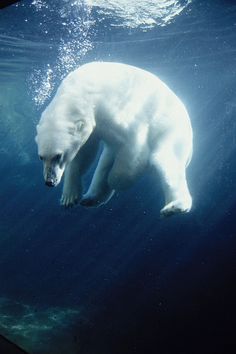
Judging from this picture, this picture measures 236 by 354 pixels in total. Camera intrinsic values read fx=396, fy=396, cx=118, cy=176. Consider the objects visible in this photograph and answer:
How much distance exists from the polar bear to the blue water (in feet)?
16.4

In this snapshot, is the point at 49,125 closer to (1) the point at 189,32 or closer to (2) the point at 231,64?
(1) the point at 189,32

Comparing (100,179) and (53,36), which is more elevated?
(53,36)

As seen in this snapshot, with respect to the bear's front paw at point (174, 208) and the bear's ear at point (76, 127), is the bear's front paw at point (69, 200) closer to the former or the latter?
the bear's ear at point (76, 127)

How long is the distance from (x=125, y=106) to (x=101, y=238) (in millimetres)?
13317

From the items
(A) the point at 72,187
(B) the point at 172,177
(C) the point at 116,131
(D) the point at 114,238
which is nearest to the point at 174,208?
(B) the point at 172,177

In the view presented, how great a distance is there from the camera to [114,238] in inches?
800

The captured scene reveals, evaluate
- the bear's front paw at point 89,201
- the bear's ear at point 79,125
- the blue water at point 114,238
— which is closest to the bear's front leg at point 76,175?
the bear's front paw at point 89,201

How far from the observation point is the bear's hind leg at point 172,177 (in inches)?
130

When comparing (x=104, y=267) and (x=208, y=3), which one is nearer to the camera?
(x=208, y=3)

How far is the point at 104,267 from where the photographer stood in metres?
15.3

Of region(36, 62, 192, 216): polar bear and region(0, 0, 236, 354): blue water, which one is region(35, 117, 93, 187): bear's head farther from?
region(0, 0, 236, 354): blue water

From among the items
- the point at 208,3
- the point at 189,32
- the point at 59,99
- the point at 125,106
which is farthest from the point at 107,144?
the point at 189,32

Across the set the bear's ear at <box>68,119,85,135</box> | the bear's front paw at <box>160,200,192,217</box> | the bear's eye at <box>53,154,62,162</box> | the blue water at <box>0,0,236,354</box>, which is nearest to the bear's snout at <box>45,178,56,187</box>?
the bear's eye at <box>53,154,62,162</box>

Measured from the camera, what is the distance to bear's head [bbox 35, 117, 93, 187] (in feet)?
9.86
